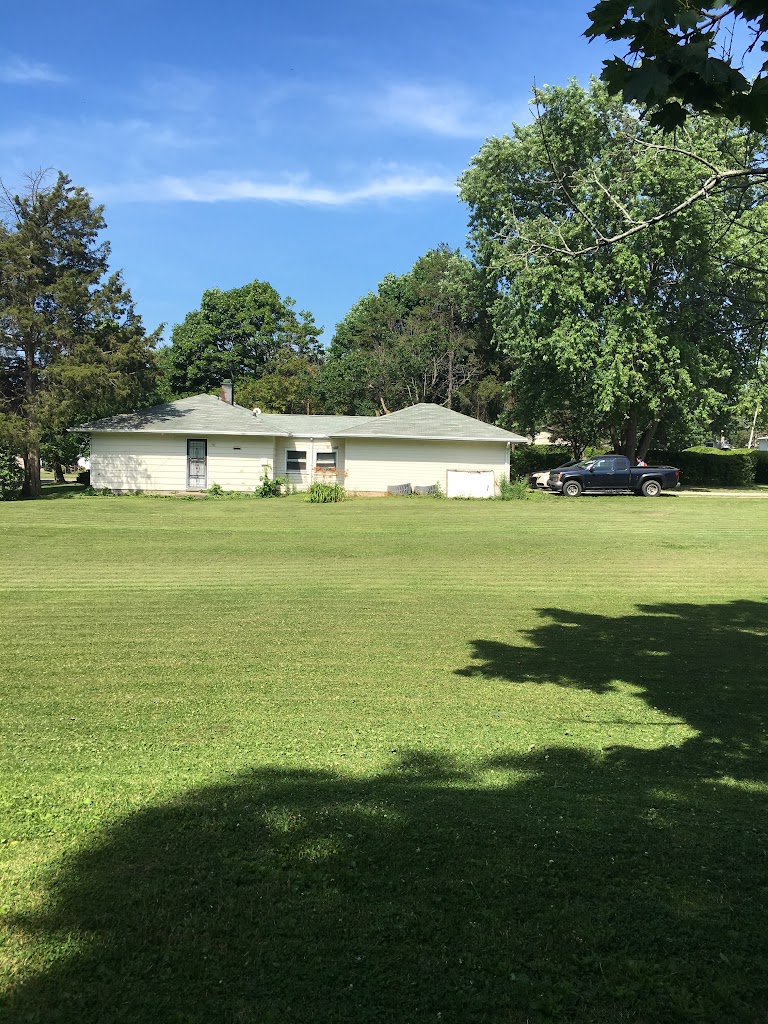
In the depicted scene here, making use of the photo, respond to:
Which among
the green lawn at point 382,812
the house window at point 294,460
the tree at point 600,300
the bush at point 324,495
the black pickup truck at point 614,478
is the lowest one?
the green lawn at point 382,812

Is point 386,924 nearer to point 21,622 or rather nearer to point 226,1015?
point 226,1015

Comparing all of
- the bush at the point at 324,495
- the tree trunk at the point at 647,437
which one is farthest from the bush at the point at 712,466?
the bush at the point at 324,495

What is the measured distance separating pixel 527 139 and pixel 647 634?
3274cm

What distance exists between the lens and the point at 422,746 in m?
4.93

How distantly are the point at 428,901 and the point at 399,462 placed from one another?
97.1ft

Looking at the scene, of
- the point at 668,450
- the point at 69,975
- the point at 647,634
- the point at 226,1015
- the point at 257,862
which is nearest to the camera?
the point at 226,1015

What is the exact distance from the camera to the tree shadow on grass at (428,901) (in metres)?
2.50

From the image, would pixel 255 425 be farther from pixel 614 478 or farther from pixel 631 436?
pixel 631 436

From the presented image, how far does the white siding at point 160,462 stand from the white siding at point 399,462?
3.94 m

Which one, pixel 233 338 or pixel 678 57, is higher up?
pixel 233 338

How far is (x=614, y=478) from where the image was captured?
31.4 m

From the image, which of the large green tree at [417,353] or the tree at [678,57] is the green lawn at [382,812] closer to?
the tree at [678,57]

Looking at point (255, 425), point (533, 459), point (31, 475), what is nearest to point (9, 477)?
point (31, 475)

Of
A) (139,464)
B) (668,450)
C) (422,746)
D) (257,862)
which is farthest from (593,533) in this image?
(668,450)
